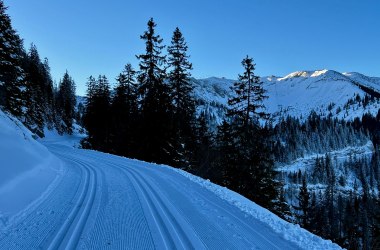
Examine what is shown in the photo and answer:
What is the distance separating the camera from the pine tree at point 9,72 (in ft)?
89.1

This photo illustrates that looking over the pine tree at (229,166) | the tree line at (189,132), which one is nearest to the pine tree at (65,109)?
the tree line at (189,132)

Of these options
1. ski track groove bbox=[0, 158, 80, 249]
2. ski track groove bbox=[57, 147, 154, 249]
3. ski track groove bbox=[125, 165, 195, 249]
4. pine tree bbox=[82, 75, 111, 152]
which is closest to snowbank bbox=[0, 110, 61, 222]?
ski track groove bbox=[0, 158, 80, 249]

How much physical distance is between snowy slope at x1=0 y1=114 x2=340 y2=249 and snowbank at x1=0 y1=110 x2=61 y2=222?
0.20 meters

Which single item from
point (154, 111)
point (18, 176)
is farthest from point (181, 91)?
point (18, 176)

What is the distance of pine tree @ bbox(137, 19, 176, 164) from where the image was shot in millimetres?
28297

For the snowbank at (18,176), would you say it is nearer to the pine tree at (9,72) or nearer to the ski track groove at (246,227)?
the ski track groove at (246,227)

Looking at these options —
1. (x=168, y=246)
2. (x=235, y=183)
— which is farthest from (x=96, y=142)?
(x=168, y=246)

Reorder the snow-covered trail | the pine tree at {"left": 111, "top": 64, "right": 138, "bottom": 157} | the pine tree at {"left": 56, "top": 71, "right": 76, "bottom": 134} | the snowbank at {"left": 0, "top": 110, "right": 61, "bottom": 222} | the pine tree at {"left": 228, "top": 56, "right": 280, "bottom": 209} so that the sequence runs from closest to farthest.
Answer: the snow-covered trail → the snowbank at {"left": 0, "top": 110, "right": 61, "bottom": 222} → the pine tree at {"left": 228, "top": 56, "right": 280, "bottom": 209} → the pine tree at {"left": 111, "top": 64, "right": 138, "bottom": 157} → the pine tree at {"left": 56, "top": 71, "right": 76, "bottom": 134}

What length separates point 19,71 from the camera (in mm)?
30859

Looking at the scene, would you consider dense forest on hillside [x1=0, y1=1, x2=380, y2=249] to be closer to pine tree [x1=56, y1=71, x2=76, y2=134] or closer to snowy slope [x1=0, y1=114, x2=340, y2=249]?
snowy slope [x1=0, y1=114, x2=340, y2=249]

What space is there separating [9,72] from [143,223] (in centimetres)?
2842

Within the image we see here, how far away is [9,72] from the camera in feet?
94.9

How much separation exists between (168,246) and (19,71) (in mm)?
31512

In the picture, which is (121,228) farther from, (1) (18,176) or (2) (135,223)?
(1) (18,176)
